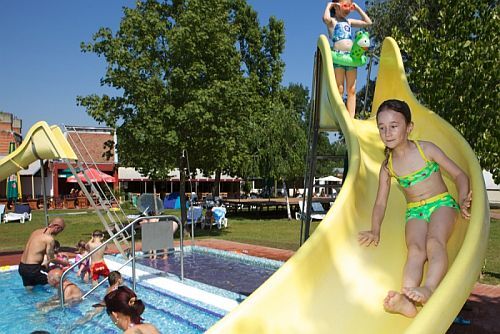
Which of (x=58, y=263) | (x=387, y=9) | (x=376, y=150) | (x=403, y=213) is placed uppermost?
(x=387, y=9)

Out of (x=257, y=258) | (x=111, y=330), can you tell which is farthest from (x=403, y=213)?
(x=257, y=258)

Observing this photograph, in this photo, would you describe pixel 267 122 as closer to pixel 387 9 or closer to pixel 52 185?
pixel 387 9

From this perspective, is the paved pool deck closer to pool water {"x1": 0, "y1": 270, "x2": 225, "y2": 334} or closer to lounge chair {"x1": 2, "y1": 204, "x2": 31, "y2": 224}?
pool water {"x1": 0, "y1": 270, "x2": 225, "y2": 334}

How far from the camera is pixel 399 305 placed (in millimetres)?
3533

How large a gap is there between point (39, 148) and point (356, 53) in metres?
8.19

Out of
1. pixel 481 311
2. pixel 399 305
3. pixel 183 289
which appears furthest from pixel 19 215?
→ pixel 399 305

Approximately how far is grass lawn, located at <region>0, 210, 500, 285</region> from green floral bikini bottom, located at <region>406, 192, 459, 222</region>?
7202 mm

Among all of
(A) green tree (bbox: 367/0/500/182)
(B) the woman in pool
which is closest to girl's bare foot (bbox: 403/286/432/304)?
(B) the woman in pool

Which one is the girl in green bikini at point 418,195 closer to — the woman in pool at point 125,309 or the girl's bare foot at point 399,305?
the girl's bare foot at point 399,305

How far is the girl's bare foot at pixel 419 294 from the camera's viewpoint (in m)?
3.39

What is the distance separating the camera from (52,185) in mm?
36562

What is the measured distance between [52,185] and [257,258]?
28.9 m

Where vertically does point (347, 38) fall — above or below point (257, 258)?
above

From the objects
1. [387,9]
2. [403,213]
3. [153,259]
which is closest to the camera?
[403,213]
